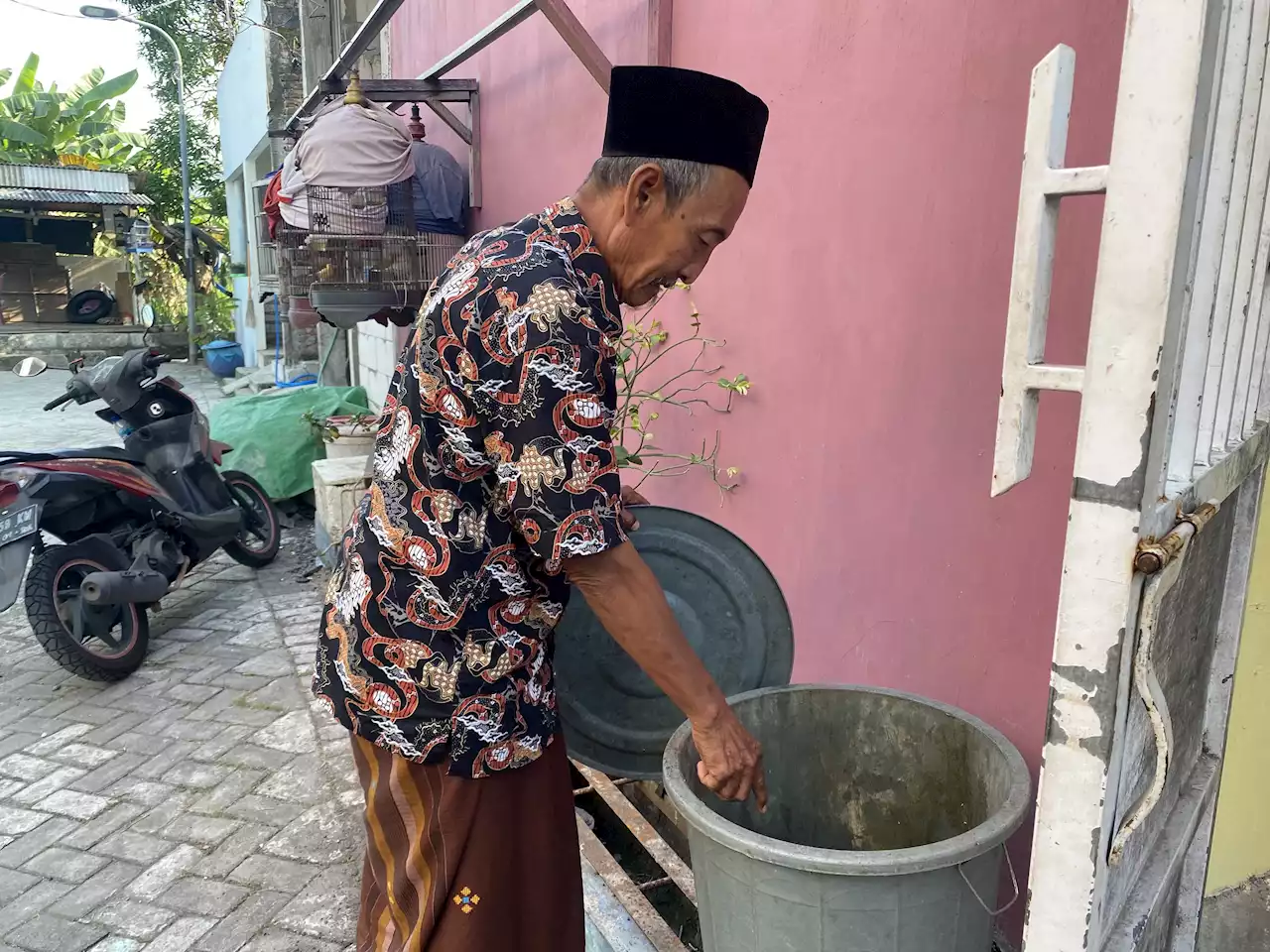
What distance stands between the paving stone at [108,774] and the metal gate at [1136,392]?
3322 mm

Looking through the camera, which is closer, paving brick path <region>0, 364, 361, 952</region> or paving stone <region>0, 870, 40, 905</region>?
paving brick path <region>0, 364, 361, 952</region>

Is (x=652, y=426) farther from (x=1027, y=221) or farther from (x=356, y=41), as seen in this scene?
(x=356, y=41)

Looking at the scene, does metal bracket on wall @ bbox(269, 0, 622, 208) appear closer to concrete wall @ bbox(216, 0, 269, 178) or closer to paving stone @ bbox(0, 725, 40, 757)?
paving stone @ bbox(0, 725, 40, 757)

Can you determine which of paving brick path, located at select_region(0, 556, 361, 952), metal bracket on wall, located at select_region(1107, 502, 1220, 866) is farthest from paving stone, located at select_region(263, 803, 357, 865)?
metal bracket on wall, located at select_region(1107, 502, 1220, 866)

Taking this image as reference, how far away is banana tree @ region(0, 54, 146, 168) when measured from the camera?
62.5 ft

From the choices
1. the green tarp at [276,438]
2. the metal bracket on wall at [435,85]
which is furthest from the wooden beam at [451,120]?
the green tarp at [276,438]

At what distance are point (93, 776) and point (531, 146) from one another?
131 inches

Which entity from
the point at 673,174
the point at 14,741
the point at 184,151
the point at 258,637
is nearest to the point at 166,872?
the point at 14,741

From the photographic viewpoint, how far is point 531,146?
466cm

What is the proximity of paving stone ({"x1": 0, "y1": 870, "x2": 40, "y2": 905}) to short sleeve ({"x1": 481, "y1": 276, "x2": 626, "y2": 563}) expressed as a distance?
2.43 meters

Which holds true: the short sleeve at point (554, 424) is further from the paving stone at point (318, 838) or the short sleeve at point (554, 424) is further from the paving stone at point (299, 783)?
the paving stone at point (299, 783)

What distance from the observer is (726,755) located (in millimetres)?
1522

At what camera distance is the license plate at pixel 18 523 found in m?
3.83

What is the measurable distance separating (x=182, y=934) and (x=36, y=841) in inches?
31.9
